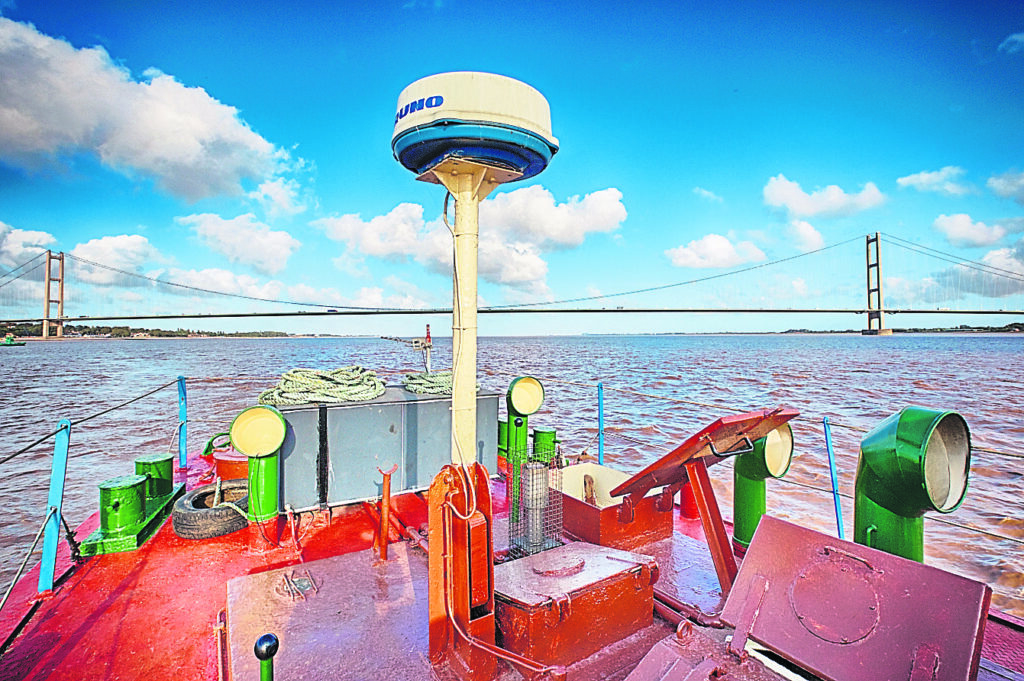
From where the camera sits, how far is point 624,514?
12.7ft

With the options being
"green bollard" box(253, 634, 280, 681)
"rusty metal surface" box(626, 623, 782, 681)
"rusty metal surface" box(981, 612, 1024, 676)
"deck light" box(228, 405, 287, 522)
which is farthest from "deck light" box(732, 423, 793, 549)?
"deck light" box(228, 405, 287, 522)

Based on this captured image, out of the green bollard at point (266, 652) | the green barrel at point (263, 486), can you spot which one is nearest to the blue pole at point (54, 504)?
the green barrel at point (263, 486)

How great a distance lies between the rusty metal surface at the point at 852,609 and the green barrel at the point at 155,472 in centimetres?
505

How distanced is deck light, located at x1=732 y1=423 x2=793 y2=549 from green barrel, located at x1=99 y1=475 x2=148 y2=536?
493 centimetres


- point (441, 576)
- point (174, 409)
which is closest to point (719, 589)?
point (441, 576)

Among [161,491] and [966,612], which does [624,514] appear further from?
[161,491]

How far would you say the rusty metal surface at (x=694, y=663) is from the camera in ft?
6.64

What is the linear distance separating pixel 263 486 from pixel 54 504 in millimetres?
1384

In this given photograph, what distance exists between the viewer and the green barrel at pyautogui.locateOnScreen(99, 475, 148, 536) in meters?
4.18

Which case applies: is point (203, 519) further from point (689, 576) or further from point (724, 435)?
point (724, 435)

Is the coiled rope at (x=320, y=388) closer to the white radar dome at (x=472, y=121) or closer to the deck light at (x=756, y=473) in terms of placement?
the white radar dome at (x=472, y=121)

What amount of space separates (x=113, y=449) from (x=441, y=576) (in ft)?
42.9

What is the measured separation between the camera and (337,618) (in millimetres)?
2709

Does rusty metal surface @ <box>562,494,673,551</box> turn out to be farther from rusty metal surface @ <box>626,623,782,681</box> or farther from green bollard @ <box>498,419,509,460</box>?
green bollard @ <box>498,419,509,460</box>
